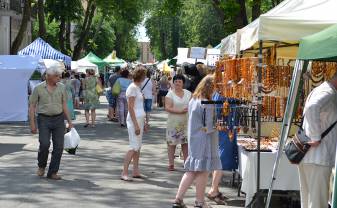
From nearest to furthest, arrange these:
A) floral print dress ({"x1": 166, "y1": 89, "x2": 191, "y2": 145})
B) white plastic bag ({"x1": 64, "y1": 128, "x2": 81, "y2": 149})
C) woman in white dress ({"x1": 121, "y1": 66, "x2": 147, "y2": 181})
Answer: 1. woman in white dress ({"x1": 121, "y1": 66, "x2": 147, "y2": 181})
2. floral print dress ({"x1": 166, "y1": 89, "x2": 191, "y2": 145})
3. white plastic bag ({"x1": 64, "y1": 128, "x2": 81, "y2": 149})

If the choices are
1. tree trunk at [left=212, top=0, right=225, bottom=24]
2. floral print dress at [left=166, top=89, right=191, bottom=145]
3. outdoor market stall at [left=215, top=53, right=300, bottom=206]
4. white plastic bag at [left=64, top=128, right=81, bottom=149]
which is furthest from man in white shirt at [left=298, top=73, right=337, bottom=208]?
tree trunk at [left=212, top=0, right=225, bottom=24]

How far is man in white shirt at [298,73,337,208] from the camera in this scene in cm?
607

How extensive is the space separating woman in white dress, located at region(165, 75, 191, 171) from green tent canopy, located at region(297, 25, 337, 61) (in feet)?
13.1

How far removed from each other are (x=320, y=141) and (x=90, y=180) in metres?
4.89

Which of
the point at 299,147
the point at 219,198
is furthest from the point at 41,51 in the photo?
the point at 299,147

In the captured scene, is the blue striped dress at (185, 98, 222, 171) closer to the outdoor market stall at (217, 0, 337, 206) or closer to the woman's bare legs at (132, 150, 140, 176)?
the outdoor market stall at (217, 0, 337, 206)

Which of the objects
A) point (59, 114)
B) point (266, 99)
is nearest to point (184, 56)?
point (59, 114)

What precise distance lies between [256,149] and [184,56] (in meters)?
18.4

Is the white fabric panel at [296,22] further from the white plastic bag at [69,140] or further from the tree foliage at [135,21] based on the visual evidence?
the tree foliage at [135,21]

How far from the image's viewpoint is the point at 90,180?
10195 millimetres

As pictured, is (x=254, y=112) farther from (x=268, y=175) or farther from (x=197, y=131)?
(x=197, y=131)

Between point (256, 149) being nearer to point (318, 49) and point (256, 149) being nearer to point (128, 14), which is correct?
point (318, 49)

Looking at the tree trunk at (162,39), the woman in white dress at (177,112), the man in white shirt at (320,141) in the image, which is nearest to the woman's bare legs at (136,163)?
the woman in white dress at (177,112)

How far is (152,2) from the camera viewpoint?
61594mm
